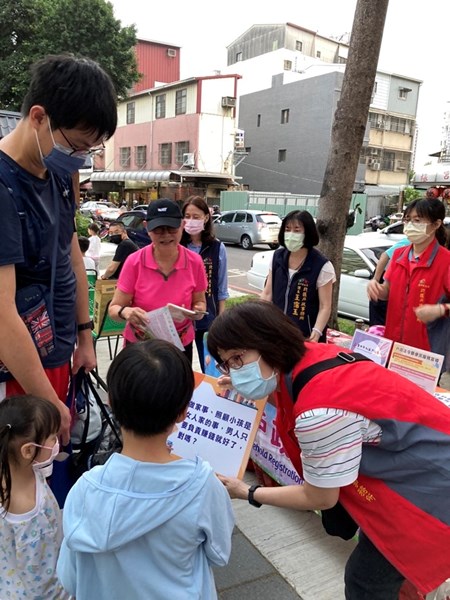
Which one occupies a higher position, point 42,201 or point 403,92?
point 403,92

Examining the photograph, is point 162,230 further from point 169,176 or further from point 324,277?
point 169,176

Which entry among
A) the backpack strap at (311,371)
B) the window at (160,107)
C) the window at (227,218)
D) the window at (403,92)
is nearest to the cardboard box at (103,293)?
the backpack strap at (311,371)

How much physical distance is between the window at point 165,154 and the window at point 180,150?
769 mm

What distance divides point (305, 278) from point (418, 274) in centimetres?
77

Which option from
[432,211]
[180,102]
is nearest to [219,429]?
[432,211]

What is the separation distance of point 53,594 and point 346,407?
1.36 meters

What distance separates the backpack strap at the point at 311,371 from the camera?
55.0 inches

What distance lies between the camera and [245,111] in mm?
34188

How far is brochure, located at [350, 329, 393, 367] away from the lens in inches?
111

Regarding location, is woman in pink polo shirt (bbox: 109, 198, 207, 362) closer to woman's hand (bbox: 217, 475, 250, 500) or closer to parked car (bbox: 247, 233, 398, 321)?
woman's hand (bbox: 217, 475, 250, 500)

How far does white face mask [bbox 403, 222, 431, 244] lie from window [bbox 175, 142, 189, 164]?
26.8 m

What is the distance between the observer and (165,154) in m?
30.3

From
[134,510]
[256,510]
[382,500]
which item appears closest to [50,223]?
[134,510]

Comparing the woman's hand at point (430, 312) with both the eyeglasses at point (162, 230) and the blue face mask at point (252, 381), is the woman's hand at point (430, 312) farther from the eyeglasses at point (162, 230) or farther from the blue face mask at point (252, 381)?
the blue face mask at point (252, 381)
